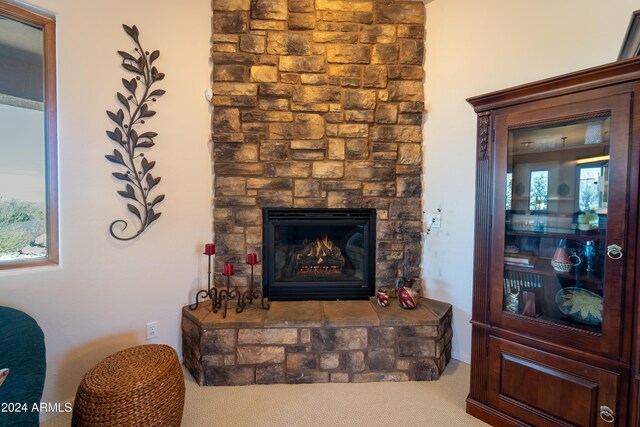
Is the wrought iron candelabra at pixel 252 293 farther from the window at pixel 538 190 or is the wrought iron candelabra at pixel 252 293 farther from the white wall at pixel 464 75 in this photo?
the window at pixel 538 190

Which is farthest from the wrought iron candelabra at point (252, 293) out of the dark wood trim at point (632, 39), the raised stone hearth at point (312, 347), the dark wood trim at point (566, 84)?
the dark wood trim at point (632, 39)

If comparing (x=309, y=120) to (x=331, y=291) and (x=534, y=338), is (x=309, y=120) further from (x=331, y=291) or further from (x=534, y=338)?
(x=534, y=338)

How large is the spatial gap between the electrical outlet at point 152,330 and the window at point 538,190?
8.57ft

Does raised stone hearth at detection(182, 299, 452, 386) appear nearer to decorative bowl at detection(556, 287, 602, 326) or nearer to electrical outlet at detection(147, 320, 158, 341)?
electrical outlet at detection(147, 320, 158, 341)

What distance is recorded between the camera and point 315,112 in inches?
86.9

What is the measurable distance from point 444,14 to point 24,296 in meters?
3.50

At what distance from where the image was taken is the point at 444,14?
7.16 ft

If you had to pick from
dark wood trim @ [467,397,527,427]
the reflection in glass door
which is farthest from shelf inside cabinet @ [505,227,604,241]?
dark wood trim @ [467,397,527,427]

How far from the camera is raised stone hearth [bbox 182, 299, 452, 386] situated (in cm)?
182

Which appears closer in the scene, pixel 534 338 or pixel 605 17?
pixel 534 338

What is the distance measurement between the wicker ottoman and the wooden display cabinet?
1.73 metres

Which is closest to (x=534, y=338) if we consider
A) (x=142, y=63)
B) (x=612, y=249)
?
(x=612, y=249)

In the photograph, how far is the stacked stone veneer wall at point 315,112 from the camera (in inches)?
84.7

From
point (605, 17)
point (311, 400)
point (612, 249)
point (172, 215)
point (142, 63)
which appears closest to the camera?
point (612, 249)
